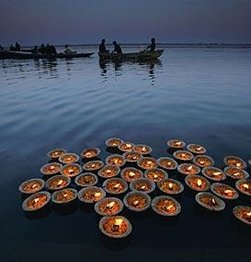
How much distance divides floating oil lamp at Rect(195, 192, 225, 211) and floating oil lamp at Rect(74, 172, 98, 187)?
2.47 metres

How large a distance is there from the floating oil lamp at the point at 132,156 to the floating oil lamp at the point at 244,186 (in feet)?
8.95

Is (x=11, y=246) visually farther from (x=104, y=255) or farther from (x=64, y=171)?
(x=64, y=171)

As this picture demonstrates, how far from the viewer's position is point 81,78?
22.1 meters

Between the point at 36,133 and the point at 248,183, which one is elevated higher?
the point at 248,183

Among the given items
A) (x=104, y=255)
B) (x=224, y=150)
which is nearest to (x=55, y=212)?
(x=104, y=255)

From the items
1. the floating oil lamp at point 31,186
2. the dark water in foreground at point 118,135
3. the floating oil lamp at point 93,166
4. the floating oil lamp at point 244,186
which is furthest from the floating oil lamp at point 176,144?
the floating oil lamp at point 31,186

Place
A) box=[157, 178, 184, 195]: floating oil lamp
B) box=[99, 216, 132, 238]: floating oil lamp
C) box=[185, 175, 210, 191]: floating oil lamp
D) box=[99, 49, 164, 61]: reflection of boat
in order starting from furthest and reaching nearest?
box=[99, 49, 164, 61]: reflection of boat < box=[185, 175, 210, 191]: floating oil lamp < box=[157, 178, 184, 195]: floating oil lamp < box=[99, 216, 132, 238]: floating oil lamp

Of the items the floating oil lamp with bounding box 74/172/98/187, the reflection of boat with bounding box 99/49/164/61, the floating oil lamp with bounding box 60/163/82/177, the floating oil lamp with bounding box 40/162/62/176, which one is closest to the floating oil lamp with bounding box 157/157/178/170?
the floating oil lamp with bounding box 74/172/98/187

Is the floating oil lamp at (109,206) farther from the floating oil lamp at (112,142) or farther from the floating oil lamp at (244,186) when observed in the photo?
the floating oil lamp at (112,142)

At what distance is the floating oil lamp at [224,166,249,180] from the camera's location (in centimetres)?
621

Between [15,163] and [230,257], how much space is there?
20.3 feet

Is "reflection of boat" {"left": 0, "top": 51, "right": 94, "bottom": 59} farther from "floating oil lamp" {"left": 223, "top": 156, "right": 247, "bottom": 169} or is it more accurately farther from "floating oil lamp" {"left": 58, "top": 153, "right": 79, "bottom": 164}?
"floating oil lamp" {"left": 223, "top": 156, "right": 247, "bottom": 169}

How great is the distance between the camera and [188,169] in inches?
255

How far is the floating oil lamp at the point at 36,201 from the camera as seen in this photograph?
5078 mm
